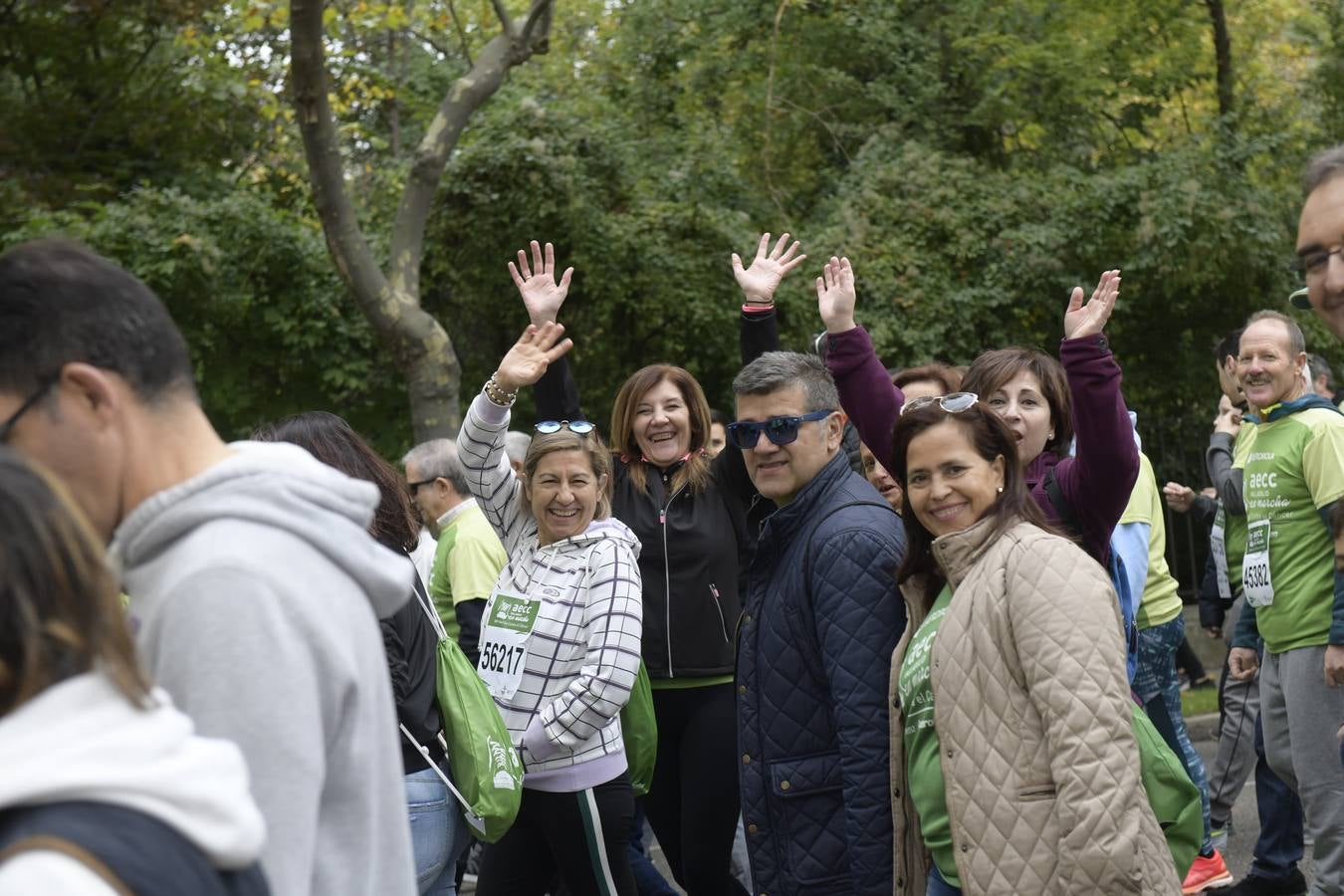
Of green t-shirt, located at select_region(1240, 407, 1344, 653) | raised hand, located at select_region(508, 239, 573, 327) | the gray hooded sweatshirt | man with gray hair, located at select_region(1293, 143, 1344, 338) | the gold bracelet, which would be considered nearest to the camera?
the gray hooded sweatshirt

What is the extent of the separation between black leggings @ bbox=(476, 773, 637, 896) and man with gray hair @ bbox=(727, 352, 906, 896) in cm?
74

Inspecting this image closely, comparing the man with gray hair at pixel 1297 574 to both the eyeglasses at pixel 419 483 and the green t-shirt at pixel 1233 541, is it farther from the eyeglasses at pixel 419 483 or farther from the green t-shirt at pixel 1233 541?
the eyeglasses at pixel 419 483

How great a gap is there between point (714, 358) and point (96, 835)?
41.5 ft

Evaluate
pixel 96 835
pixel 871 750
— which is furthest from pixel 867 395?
pixel 96 835

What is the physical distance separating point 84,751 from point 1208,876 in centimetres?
600

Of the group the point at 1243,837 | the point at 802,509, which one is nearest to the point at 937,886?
the point at 802,509

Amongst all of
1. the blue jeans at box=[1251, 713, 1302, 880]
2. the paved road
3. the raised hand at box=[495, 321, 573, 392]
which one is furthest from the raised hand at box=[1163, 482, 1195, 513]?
the raised hand at box=[495, 321, 573, 392]

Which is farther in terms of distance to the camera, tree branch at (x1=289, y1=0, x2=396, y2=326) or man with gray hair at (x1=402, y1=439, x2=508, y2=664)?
tree branch at (x1=289, y1=0, x2=396, y2=326)

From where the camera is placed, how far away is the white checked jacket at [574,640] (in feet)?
15.0

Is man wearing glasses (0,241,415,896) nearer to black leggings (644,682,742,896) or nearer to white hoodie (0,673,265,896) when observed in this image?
white hoodie (0,673,265,896)

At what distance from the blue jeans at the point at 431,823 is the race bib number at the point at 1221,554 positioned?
184 inches

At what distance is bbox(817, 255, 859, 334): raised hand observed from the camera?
15.2 ft

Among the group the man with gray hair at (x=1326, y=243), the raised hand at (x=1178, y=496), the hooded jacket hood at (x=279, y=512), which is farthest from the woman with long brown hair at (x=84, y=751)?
the raised hand at (x=1178, y=496)

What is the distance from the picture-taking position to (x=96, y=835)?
4.46ft
